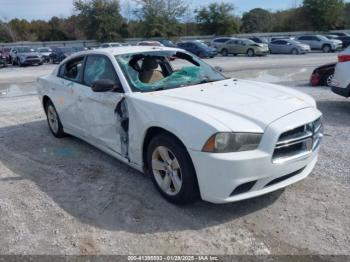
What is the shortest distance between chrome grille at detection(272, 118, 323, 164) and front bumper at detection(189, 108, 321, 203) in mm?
57

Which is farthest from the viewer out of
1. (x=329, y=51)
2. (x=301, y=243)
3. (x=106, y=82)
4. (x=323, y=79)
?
(x=329, y=51)

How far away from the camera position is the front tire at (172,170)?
3.51m

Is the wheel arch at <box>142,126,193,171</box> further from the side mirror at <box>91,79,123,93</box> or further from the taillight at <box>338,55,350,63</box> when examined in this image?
the taillight at <box>338,55,350,63</box>

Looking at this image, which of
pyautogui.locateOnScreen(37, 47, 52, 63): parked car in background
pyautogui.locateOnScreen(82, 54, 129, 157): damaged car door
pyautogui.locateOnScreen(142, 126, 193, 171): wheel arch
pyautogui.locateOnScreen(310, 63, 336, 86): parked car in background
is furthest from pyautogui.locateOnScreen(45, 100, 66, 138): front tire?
pyautogui.locateOnScreen(37, 47, 52, 63): parked car in background

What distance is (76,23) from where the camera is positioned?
58875 mm

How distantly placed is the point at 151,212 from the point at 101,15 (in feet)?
183

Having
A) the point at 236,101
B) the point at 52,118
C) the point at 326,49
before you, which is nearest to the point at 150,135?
the point at 236,101

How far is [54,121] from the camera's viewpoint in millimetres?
6473

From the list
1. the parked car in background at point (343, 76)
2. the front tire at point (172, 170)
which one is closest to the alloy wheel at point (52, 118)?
the front tire at point (172, 170)

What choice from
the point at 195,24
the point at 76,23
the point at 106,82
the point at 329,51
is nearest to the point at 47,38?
the point at 76,23

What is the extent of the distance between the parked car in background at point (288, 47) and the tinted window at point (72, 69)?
31174 millimetres

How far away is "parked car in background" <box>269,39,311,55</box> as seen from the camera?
3389cm

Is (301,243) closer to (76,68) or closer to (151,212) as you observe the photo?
(151,212)

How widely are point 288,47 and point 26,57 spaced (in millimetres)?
23035
